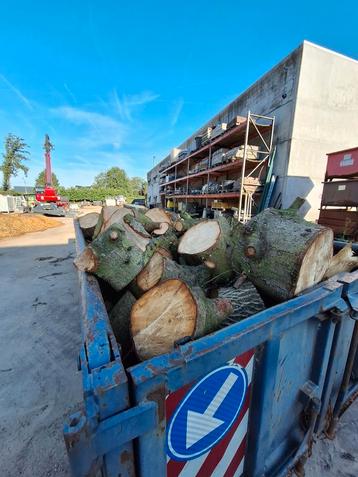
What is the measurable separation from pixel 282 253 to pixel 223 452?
942mm

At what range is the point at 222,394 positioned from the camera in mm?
786

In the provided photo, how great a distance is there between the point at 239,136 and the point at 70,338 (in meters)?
7.89

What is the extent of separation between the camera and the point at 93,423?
0.48 metres

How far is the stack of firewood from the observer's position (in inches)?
34.7

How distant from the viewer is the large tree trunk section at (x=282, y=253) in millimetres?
1168

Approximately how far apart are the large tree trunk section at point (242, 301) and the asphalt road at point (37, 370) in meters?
1.27

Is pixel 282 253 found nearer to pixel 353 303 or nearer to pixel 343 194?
pixel 353 303

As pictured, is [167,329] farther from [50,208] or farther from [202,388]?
[50,208]

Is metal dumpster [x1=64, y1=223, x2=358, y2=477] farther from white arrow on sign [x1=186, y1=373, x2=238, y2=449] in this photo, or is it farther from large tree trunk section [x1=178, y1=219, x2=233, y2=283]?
large tree trunk section [x1=178, y1=219, x2=233, y2=283]

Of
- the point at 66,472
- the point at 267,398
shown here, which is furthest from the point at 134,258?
the point at 66,472

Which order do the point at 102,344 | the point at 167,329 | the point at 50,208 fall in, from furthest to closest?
the point at 50,208 < the point at 167,329 < the point at 102,344

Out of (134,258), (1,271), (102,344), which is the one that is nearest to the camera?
(102,344)

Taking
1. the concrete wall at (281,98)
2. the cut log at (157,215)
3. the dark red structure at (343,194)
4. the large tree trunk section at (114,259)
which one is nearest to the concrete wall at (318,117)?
the concrete wall at (281,98)

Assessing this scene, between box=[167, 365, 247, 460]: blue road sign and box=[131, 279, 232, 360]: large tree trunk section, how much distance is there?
187 mm
